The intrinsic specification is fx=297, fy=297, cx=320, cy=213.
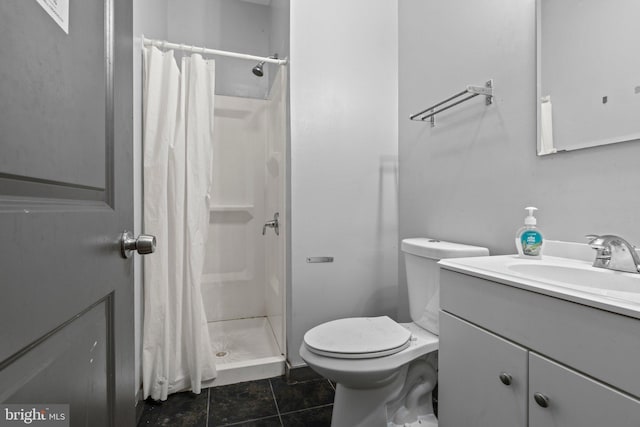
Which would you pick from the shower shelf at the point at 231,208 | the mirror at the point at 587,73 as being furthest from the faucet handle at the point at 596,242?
the shower shelf at the point at 231,208

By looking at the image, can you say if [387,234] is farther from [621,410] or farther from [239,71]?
[239,71]

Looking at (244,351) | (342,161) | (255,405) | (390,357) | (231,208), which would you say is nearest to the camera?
(390,357)

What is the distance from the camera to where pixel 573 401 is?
60 cm

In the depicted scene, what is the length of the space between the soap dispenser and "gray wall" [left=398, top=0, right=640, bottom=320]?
8 cm

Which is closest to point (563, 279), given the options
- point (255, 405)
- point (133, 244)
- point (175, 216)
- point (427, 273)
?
point (427, 273)

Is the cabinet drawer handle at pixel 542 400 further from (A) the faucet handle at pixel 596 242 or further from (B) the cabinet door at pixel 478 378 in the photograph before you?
(A) the faucet handle at pixel 596 242

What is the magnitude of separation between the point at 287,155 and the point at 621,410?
5.00 feet

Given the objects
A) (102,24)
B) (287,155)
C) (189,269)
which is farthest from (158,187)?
(102,24)

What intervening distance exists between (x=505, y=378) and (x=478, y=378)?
10cm

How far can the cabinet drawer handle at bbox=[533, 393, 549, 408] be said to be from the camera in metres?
0.65

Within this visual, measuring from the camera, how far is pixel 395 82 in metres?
1.85

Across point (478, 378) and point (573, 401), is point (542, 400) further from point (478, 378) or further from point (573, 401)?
point (478, 378)

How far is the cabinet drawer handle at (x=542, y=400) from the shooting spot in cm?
65

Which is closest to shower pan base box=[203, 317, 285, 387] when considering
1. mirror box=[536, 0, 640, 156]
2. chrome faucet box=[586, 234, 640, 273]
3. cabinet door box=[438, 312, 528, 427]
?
cabinet door box=[438, 312, 528, 427]
